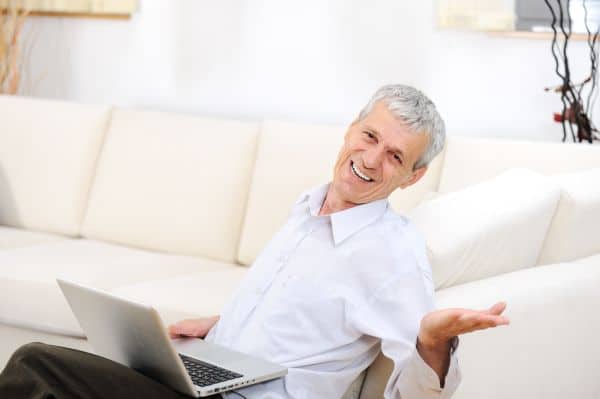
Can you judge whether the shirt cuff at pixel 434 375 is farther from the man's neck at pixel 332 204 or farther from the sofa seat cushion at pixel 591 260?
the sofa seat cushion at pixel 591 260

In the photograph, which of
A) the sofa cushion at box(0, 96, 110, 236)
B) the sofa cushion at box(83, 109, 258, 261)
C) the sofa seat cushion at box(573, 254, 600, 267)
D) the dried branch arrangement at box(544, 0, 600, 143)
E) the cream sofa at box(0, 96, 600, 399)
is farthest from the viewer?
the sofa cushion at box(0, 96, 110, 236)

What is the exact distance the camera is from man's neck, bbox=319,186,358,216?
A: 210 centimetres

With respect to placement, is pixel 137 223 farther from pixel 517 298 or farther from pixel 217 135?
pixel 517 298

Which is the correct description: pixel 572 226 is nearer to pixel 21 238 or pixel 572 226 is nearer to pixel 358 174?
pixel 358 174

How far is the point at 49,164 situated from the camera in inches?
150

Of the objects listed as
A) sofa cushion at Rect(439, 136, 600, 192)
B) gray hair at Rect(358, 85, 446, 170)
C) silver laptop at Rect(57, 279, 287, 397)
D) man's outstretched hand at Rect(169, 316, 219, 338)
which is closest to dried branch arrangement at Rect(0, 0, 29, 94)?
sofa cushion at Rect(439, 136, 600, 192)

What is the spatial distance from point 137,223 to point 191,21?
95 centimetres

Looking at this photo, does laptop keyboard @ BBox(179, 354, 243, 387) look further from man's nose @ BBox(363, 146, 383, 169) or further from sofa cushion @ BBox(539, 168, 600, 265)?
sofa cushion @ BBox(539, 168, 600, 265)

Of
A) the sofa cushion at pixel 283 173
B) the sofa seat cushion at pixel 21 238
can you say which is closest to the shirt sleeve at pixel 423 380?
the sofa cushion at pixel 283 173

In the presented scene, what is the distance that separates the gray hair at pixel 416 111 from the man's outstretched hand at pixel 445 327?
43cm

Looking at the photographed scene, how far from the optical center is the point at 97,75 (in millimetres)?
4438

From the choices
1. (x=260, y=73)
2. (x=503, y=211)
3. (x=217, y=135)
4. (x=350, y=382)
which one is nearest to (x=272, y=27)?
(x=260, y=73)

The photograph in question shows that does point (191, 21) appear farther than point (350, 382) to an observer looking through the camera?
Yes

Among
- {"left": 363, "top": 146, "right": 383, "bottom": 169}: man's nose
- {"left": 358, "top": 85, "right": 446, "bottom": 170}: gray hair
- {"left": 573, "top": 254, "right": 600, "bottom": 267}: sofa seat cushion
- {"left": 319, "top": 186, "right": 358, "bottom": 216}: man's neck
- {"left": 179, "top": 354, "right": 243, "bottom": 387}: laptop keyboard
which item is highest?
{"left": 358, "top": 85, "right": 446, "bottom": 170}: gray hair
